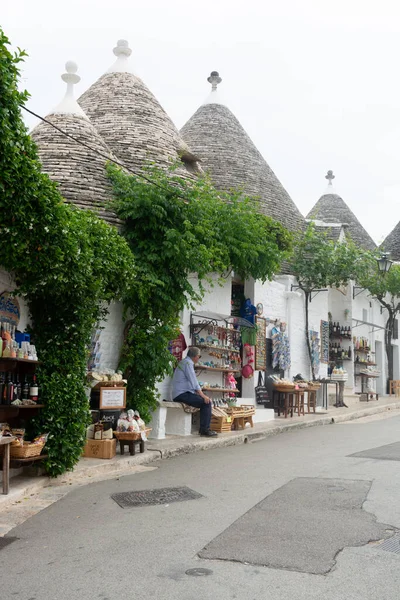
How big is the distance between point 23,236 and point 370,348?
71.1 feet

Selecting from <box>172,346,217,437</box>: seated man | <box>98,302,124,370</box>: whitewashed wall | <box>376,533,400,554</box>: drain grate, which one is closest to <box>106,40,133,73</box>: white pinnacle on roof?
<box>98,302,124,370</box>: whitewashed wall

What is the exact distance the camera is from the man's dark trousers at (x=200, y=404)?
1195 cm

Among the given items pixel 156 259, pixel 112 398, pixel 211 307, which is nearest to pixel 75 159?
pixel 156 259

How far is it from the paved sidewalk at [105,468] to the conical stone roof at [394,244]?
1770cm

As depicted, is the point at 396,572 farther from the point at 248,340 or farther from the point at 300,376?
the point at 300,376

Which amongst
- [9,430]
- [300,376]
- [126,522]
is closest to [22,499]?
[9,430]

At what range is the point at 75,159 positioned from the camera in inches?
498

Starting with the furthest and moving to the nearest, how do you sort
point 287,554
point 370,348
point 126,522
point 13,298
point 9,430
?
1. point 370,348
2. point 13,298
3. point 9,430
4. point 126,522
5. point 287,554

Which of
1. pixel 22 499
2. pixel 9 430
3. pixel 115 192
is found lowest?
pixel 22 499

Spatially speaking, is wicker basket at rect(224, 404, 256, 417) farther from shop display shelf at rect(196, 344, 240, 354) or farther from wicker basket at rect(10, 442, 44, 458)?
wicker basket at rect(10, 442, 44, 458)

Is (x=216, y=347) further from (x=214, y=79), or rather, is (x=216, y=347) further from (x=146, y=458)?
(x=214, y=79)

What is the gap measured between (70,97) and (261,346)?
25.9 feet

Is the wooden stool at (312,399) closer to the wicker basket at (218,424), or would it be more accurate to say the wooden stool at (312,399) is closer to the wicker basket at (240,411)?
the wicker basket at (240,411)

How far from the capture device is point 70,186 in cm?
1205
